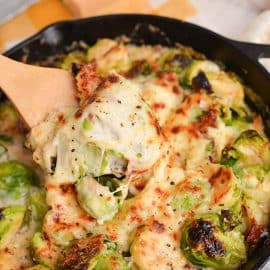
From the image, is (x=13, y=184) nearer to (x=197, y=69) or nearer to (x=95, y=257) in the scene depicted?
(x=95, y=257)

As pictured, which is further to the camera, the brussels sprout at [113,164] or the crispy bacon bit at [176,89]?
the crispy bacon bit at [176,89]

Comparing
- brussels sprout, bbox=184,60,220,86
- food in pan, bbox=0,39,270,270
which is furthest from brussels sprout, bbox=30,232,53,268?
brussels sprout, bbox=184,60,220,86

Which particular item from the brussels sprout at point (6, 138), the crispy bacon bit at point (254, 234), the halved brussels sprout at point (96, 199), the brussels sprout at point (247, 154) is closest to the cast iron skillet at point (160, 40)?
the brussels sprout at point (247, 154)

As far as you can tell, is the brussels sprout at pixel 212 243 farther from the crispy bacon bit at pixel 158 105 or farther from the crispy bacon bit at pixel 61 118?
the crispy bacon bit at pixel 61 118

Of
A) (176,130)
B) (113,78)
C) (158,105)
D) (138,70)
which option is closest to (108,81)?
(113,78)

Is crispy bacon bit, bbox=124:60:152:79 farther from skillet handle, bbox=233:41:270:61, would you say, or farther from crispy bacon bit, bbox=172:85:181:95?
skillet handle, bbox=233:41:270:61

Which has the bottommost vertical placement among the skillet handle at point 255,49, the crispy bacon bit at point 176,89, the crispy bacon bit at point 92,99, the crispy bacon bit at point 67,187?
the crispy bacon bit at point 67,187

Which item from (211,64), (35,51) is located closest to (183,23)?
(211,64)
